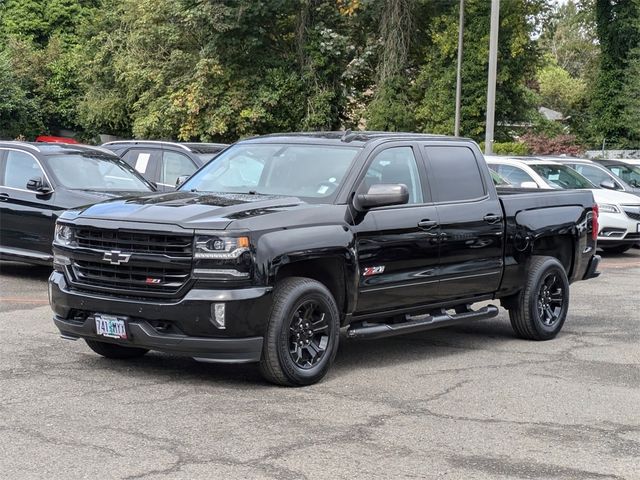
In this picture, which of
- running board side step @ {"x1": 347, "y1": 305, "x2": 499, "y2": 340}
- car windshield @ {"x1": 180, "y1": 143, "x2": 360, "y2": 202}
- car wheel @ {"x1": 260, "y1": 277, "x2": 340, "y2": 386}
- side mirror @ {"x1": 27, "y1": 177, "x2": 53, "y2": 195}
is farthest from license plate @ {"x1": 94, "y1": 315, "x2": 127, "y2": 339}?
side mirror @ {"x1": 27, "y1": 177, "x2": 53, "y2": 195}

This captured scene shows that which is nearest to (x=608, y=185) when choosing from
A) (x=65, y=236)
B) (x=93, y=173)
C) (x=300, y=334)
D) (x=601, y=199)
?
(x=601, y=199)

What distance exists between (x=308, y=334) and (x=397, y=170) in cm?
190

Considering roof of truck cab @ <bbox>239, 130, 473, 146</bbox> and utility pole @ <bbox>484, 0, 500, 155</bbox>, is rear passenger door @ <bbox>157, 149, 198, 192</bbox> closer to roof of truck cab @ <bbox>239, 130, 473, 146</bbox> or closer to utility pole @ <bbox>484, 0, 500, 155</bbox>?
roof of truck cab @ <bbox>239, 130, 473, 146</bbox>

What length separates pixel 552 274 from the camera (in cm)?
1037

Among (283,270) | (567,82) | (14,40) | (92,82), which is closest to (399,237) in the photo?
(283,270)

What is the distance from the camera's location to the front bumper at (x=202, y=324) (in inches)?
286

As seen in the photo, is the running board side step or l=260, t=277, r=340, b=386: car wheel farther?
the running board side step

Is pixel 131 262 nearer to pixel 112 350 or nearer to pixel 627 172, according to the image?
pixel 112 350

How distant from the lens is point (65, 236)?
807 centimetres

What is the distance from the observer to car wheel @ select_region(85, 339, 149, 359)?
8461mm

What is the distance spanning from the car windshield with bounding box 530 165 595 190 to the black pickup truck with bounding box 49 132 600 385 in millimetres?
8663

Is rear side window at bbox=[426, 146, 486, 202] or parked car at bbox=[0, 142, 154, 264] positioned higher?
rear side window at bbox=[426, 146, 486, 202]

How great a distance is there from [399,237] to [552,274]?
8.12ft

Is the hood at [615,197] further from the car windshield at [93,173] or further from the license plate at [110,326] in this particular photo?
the license plate at [110,326]
